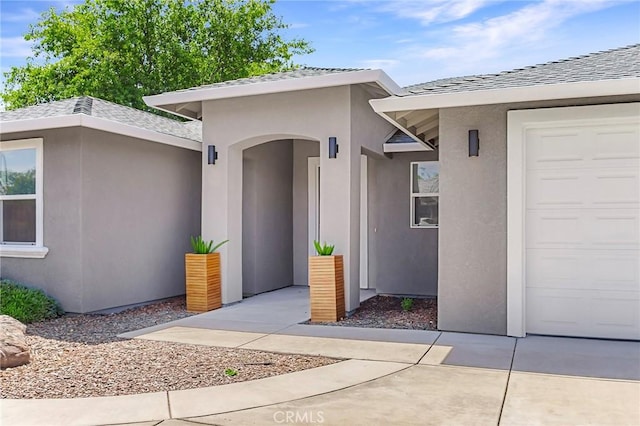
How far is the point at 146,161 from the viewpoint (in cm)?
988

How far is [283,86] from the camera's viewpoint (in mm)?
8656

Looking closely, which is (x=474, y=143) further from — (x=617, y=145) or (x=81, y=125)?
(x=81, y=125)

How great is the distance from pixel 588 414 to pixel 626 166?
3423 mm

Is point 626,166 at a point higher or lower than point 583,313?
higher

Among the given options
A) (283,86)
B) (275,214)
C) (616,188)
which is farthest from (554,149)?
(275,214)

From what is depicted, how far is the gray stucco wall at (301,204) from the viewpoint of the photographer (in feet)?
39.7

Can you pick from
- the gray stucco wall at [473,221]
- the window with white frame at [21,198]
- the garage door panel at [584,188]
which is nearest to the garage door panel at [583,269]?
the gray stucco wall at [473,221]

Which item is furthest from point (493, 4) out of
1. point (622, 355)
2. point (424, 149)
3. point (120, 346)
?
point (120, 346)

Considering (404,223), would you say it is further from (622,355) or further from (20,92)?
(20,92)

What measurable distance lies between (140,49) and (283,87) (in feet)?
62.9

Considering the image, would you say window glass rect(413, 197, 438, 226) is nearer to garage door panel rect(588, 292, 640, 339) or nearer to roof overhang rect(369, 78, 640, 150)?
roof overhang rect(369, 78, 640, 150)

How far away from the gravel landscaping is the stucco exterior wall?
136cm

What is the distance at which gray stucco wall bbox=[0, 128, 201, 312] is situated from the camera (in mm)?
8766

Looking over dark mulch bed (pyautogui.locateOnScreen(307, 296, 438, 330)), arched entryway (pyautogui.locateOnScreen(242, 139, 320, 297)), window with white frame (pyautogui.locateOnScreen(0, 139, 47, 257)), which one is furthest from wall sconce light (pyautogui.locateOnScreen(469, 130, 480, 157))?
window with white frame (pyautogui.locateOnScreen(0, 139, 47, 257))
